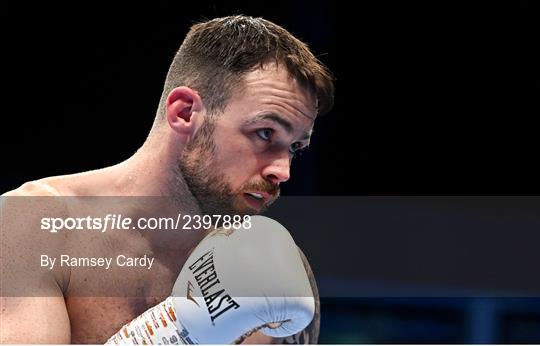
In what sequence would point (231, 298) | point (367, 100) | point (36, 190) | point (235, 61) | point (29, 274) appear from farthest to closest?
1. point (367, 100)
2. point (235, 61)
3. point (36, 190)
4. point (29, 274)
5. point (231, 298)

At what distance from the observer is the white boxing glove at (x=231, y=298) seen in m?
1.62

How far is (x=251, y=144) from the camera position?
6.41 ft

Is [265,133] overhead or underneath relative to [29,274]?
overhead

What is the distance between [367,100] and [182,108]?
1.33 m

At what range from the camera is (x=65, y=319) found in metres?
1.77

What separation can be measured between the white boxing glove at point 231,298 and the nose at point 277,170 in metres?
0.26

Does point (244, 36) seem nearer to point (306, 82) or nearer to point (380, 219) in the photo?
point (306, 82)

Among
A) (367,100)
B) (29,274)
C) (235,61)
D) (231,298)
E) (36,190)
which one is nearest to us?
(231,298)

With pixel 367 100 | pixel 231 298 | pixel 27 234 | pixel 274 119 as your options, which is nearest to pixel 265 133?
pixel 274 119

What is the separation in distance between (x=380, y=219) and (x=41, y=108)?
1.52 m

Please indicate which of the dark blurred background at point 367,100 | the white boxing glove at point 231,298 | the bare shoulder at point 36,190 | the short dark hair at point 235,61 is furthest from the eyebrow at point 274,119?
the dark blurred background at point 367,100

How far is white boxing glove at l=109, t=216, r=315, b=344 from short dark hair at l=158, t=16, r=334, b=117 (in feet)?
1.57

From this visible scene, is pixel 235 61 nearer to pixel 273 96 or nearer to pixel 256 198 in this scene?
pixel 273 96

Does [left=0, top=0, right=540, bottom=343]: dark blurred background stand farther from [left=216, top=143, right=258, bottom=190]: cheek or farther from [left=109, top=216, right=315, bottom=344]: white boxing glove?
[left=109, top=216, right=315, bottom=344]: white boxing glove
